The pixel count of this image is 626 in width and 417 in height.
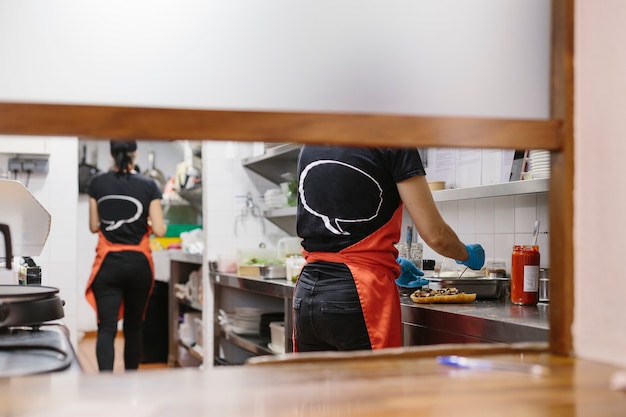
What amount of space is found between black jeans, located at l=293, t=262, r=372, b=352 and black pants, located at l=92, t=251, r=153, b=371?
8.58 ft

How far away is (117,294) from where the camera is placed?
485cm

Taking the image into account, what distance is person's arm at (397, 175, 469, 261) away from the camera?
2.24 metres

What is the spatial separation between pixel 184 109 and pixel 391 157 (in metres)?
1.25

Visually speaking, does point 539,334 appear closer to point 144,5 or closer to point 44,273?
point 144,5

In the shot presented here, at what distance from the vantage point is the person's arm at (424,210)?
224 cm

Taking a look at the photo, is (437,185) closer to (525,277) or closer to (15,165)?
(525,277)

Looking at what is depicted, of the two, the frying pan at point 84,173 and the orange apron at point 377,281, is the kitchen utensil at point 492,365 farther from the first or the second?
the frying pan at point 84,173

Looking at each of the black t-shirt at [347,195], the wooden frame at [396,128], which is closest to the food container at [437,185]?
the black t-shirt at [347,195]

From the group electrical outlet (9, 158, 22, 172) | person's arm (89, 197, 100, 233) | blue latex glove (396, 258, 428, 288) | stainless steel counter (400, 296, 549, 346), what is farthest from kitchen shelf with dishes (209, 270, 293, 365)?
electrical outlet (9, 158, 22, 172)

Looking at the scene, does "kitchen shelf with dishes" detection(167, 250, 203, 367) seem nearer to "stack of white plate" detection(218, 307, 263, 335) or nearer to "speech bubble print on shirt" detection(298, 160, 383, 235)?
"stack of white plate" detection(218, 307, 263, 335)

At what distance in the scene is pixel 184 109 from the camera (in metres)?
1.07

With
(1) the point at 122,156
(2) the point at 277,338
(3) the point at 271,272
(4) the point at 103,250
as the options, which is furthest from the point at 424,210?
(4) the point at 103,250

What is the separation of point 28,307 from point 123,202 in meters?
3.34

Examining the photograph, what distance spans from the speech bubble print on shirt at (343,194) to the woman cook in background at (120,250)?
265cm
